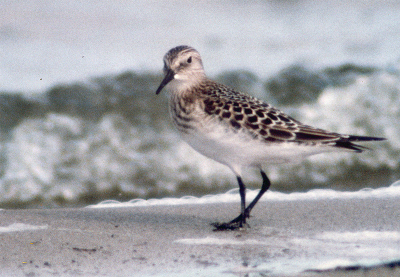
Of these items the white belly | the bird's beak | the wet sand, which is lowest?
the wet sand

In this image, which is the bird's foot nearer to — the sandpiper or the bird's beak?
the sandpiper

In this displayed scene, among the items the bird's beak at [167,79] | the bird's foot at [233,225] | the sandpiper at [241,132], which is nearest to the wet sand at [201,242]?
the bird's foot at [233,225]

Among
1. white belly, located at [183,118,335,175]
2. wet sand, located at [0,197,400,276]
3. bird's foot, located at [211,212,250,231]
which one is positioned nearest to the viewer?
wet sand, located at [0,197,400,276]

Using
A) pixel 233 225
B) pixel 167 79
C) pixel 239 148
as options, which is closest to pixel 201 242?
pixel 233 225

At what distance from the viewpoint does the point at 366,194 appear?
496 cm

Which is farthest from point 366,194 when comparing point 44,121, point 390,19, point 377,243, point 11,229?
point 390,19

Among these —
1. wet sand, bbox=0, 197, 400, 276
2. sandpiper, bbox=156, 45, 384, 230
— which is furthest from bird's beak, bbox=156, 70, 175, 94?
wet sand, bbox=0, 197, 400, 276

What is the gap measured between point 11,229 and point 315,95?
5191 millimetres

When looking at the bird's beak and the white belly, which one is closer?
the white belly

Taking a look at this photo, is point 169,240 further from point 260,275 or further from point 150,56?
point 150,56

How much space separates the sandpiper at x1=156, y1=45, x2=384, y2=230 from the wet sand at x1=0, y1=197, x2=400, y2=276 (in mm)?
378

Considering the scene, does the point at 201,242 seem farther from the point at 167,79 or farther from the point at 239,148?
the point at 167,79

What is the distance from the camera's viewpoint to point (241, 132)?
375 cm

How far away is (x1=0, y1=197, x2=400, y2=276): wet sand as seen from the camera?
3084 millimetres
